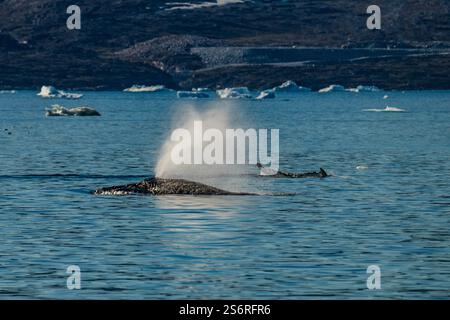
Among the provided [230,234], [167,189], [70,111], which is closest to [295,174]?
[167,189]

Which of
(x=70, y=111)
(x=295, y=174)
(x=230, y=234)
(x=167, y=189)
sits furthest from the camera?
(x=70, y=111)

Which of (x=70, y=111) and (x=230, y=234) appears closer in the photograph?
(x=230, y=234)

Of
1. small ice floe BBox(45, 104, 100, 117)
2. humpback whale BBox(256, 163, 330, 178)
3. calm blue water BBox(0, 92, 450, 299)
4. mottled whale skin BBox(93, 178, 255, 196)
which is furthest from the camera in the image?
small ice floe BBox(45, 104, 100, 117)

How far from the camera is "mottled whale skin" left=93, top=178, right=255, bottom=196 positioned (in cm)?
5641

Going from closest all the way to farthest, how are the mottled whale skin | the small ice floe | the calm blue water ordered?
the calm blue water, the mottled whale skin, the small ice floe

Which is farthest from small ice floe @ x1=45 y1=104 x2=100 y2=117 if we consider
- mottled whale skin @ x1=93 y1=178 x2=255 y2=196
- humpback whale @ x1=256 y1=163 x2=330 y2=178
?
mottled whale skin @ x1=93 y1=178 x2=255 y2=196

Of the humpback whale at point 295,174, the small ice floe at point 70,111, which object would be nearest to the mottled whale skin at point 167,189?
the humpback whale at point 295,174

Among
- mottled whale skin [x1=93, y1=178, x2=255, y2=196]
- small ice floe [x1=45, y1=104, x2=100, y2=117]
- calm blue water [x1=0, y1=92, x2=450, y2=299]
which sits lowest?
small ice floe [x1=45, y1=104, x2=100, y2=117]

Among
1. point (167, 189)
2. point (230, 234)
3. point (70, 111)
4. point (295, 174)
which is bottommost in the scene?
point (70, 111)

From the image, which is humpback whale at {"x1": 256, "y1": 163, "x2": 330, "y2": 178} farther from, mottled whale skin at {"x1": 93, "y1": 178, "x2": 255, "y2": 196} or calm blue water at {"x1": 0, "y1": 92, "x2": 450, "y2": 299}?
mottled whale skin at {"x1": 93, "y1": 178, "x2": 255, "y2": 196}

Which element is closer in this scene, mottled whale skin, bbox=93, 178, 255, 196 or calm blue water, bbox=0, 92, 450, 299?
calm blue water, bbox=0, 92, 450, 299

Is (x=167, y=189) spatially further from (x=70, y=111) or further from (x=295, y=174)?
(x=70, y=111)

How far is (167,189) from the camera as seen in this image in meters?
56.8
